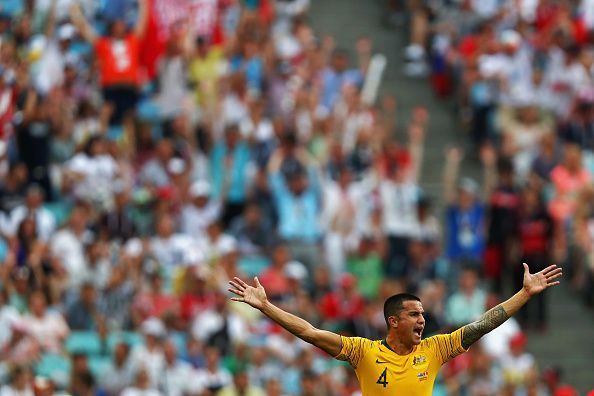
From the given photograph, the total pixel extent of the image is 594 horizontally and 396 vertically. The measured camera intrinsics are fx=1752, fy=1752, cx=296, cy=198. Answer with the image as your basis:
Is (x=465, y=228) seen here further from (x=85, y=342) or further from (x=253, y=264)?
(x=85, y=342)

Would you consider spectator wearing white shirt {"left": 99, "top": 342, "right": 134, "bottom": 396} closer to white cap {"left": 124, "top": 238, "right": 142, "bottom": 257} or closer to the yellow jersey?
white cap {"left": 124, "top": 238, "right": 142, "bottom": 257}

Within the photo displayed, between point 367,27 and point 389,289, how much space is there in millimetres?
7739

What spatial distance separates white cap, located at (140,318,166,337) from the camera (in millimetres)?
22097

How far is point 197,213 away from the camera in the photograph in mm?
24375

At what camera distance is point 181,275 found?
916 inches

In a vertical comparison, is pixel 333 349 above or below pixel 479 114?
below

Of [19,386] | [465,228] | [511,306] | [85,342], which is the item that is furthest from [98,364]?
[511,306]

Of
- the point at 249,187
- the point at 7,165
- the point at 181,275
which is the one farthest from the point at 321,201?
the point at 7,165

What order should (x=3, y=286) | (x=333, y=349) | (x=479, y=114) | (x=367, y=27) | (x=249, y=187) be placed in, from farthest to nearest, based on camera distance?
(x=367, y=27)
(x=479, y=114)
(x=249, y=187)
(x=3, y=286)
(x=333, y=349)

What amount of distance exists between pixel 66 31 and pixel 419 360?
11.9m

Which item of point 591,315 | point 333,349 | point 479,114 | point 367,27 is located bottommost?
point 333,349

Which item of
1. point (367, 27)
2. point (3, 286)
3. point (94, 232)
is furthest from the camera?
point (367, 27)

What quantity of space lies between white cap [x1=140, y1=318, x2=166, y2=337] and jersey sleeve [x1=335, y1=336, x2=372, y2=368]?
7280 mm

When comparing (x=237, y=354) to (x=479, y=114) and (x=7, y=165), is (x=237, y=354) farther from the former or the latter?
(x=479, y=114)
